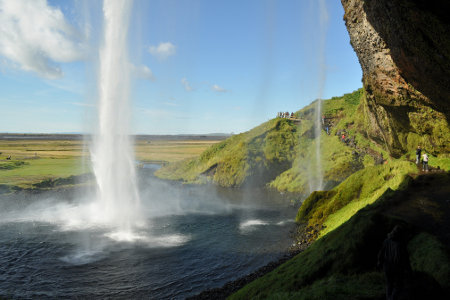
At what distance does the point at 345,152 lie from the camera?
42.5 metres

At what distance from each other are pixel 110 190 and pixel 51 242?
9.06 m

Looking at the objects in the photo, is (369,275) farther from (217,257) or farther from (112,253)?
(112,253)

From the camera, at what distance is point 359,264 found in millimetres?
10953

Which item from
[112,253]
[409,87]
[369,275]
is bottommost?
[112,253]

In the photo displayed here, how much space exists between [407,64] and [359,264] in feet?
35.2

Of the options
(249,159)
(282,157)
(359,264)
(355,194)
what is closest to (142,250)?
(359,264)

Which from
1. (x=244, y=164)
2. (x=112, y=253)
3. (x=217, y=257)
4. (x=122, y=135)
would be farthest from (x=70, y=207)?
(x=244, y=164)

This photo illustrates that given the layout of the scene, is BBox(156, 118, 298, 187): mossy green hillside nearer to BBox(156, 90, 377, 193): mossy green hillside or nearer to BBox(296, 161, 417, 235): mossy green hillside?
BBox(156, 90, 377, 193): mossy green hillside

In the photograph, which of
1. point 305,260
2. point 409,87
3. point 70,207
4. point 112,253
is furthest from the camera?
point 70,207

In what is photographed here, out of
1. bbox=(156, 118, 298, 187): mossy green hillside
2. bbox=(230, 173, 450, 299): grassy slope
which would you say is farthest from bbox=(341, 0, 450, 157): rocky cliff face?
bbox=(156, 118, 298, 187): mossy green hillside

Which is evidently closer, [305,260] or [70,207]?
[305,260]

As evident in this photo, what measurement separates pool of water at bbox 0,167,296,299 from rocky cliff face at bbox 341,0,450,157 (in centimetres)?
1358

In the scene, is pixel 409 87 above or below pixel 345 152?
above

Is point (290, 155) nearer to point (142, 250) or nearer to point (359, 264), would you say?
point (142, 250)
